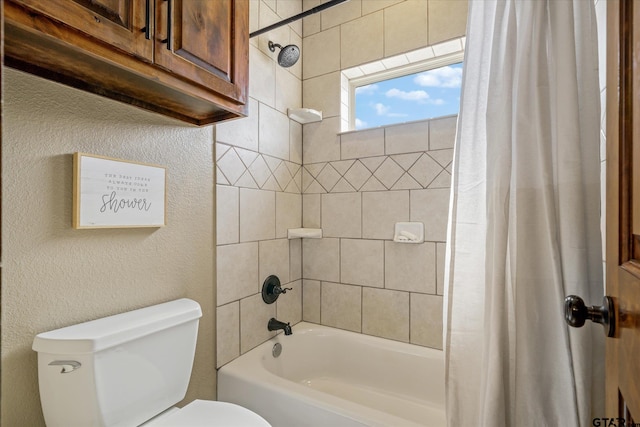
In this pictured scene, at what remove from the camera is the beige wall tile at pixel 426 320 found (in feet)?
5.94

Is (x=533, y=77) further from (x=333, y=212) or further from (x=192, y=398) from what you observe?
(x=192, y=398)

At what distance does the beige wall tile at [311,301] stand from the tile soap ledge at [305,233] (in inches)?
12.5

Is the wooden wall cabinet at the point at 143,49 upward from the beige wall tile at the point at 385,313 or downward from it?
upward

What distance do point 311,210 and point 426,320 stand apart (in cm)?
95

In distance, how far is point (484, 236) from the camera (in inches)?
39.9

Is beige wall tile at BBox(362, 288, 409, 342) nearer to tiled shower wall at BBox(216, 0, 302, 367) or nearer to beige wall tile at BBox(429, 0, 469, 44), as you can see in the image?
tiled shower wall at BBox(216, 0, 302, 367)

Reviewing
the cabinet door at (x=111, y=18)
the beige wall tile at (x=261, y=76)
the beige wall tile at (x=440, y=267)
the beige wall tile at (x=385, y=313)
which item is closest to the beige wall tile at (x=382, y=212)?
the beige wall tile at (x=440, y=267)

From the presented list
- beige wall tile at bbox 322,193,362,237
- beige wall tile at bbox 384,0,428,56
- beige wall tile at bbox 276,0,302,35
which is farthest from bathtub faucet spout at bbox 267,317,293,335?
beige wall tile at bbox 276,0,302,35

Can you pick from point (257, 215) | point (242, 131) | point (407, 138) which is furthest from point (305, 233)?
point (407, 138)

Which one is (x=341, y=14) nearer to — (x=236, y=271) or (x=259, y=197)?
(x=259, y=197)

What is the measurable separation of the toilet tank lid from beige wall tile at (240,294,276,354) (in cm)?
48

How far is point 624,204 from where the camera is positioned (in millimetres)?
593

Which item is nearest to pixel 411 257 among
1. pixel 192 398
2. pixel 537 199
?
pixel 537 199

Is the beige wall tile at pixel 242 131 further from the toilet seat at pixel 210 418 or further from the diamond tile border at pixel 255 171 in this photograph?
the toilet seat at pixel 210 418
